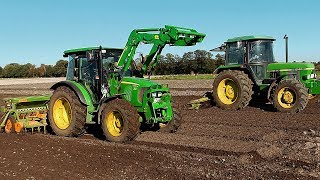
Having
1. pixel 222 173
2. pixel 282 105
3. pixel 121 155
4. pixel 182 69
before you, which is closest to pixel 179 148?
pixel 121 155

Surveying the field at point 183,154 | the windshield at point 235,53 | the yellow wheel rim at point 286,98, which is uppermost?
the windshield at point 235,53

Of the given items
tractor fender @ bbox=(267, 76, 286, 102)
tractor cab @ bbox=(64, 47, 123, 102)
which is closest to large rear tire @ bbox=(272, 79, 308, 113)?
tractor fender @ bbox=(267, 76, 286, 102)

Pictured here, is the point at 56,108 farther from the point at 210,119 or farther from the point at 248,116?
the point at 248,116

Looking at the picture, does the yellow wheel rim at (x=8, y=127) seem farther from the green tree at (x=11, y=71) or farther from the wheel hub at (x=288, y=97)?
the green tree at (x=11, y=71)

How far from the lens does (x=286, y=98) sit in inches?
484

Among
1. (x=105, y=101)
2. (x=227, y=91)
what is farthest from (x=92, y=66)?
(x=227, y=91)

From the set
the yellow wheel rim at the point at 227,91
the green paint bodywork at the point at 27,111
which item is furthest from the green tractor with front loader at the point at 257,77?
the green paint bodywork at the point at 27,111

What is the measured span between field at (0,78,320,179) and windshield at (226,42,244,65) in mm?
3550

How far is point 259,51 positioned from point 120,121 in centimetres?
658

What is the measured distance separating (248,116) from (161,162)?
5.82 meters

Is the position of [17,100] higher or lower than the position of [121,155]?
higher

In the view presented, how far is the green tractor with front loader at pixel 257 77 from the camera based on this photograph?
12.4 m

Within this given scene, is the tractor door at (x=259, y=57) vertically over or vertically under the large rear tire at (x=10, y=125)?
over

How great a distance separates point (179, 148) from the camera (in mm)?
7836
